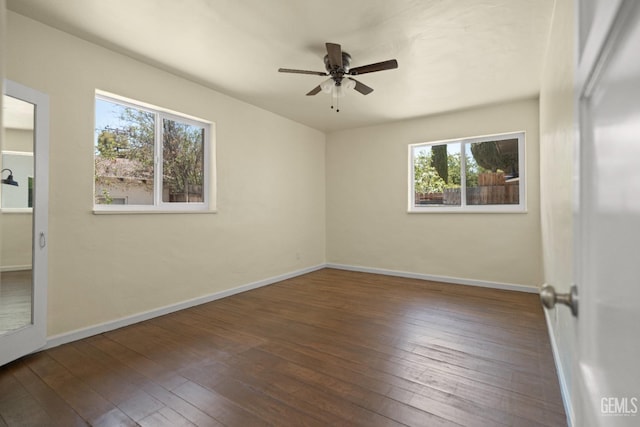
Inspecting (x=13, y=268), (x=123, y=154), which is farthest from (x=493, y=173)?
(x=13, y=268)

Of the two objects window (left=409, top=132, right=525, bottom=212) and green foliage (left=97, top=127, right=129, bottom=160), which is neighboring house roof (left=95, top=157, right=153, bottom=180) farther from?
window (left=409, top=132, right=525, bottom=212)

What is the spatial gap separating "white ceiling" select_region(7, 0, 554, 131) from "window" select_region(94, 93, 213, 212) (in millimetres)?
558

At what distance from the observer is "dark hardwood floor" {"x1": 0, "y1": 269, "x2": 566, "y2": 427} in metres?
1.65

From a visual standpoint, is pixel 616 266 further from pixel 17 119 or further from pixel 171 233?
pixel 171 233

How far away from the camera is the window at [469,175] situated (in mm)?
4258

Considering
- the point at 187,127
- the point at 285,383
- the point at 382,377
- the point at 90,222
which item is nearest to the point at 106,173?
the point at 90,222

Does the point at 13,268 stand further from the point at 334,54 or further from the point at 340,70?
the point at 340,70

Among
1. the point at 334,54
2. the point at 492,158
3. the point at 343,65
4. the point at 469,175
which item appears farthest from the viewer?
the point at 469,175

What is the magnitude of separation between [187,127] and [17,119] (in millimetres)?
1646

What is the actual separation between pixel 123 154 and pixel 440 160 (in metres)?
4.48

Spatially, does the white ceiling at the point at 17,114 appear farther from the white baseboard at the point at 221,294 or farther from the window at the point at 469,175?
the window at the point at 469,175

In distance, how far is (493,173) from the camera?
4.41 metres

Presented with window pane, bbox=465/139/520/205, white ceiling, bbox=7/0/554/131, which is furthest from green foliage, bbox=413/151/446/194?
white ceiling, bbox=7/0/554/131

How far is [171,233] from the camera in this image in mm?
3326
